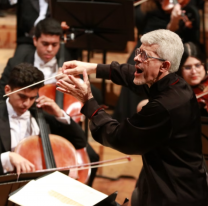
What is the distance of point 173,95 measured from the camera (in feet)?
4.70

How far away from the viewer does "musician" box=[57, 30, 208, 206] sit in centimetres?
140

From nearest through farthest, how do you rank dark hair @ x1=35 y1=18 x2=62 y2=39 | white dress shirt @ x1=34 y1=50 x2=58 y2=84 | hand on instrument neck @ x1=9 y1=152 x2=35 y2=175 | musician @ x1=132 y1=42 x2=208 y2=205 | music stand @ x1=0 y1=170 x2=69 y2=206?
1. music stand @ x1=0 y1=170 x2=69 y2=206
2. hand on instrument neck @ x1=9 y1=152 x2=35 y2=175
3. musician @ x1=132 y1=42 x2=208 y2=205
4. dark hair @ x1=35 y1=18 x2=62 y2=39
5. white dress shirt @ x1=34 y1=50 x2=58 y2=84

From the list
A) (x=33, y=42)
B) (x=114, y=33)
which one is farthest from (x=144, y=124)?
(x=33, y=42)

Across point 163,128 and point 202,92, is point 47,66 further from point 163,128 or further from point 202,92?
point 163,128

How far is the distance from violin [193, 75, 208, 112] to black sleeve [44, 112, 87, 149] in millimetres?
811

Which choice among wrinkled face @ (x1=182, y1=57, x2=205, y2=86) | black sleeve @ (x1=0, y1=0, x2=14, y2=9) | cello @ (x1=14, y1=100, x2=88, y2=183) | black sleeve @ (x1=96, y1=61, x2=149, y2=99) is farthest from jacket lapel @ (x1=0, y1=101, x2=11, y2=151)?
black sleeve @ (x1=0, y1=0, x2=14, y2=9)

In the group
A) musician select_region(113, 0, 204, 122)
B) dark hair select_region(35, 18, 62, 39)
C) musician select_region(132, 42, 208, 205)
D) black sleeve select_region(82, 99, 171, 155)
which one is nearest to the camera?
black sleeve select_region(82, 99, 171, 155)

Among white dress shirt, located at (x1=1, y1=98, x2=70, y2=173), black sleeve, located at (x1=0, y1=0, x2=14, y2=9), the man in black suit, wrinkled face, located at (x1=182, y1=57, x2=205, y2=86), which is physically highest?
black sleeve, located at (x1=0, y1=0, x2=14, y2=9)

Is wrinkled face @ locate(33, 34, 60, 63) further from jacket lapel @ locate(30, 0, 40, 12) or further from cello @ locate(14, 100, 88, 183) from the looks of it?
cello @ locate(14, 100, 88, 183)

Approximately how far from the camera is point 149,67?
1463mm

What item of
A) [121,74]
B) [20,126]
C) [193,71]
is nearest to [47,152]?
[20,126]

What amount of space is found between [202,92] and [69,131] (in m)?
0.94

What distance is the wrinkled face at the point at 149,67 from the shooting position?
4.75ft

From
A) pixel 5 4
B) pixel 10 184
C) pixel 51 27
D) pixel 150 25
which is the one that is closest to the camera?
pixel 10 184
